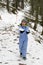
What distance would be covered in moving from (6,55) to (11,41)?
3.26 metres

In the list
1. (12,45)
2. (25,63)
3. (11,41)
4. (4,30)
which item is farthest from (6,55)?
(4,30)

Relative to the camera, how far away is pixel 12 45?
14109 millimetres

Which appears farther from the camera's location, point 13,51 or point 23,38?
point 13,51

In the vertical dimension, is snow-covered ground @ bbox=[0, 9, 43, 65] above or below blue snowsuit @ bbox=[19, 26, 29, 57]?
below

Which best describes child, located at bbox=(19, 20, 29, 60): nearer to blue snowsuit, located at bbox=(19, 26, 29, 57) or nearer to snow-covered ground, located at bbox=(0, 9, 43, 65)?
blue snowsuit, located at bbox=(19, 26, 29, 57)

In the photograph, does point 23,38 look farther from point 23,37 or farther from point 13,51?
point 13,51

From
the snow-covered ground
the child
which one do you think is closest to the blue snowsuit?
the child

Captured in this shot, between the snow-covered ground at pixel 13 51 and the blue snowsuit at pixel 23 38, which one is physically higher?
the blue snowsuit at pixel 23 38

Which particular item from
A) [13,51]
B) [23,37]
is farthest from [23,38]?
[13,51]

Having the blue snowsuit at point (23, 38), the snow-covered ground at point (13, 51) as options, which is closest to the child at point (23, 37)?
the blue snowsuit at point (23, 38)

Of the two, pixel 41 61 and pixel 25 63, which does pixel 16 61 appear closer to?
pixel 25 63

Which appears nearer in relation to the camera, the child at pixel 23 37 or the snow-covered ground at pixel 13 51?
the snow-covered ground at pixel 13 51

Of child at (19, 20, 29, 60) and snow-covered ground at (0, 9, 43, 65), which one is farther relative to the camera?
child at (19, 20, 29, 60)

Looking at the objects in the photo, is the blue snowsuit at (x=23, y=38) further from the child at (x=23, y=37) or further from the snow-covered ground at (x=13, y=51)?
the snow-covered ground at (x=13, y=51)
